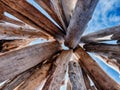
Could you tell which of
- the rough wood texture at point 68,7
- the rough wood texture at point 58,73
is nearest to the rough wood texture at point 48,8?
the rough wood texture at point 68,7

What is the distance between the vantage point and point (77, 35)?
223cm

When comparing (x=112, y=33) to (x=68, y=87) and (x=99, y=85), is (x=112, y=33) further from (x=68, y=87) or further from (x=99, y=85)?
(x=68, y=87)

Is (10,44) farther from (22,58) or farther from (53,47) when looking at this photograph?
(22,58)

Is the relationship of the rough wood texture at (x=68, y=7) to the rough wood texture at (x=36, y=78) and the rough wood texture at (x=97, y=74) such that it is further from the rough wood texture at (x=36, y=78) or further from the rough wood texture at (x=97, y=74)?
the rough wood texture at (x=36, y=78)

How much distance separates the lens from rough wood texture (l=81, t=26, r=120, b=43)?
2.53 m

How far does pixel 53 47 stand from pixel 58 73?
22.3 inches

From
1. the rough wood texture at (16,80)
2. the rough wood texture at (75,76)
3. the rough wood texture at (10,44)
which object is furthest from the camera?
the rough wood texture at (10,44)

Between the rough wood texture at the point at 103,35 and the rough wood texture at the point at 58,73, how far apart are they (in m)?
0.34

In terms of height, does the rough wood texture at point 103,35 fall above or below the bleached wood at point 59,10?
below

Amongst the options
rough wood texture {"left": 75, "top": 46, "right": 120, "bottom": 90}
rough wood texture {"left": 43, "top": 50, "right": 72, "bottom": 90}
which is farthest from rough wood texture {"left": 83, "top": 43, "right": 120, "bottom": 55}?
rough wood texture {"left": 43, "top": 50, "right": 72, "bottom": 90}

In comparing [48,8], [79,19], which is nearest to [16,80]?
[48,8]

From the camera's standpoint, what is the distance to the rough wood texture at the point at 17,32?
7.88ft

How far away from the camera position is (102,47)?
264 centimetres

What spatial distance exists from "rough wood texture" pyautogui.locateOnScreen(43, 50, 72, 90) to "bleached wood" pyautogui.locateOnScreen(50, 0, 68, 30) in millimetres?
335
